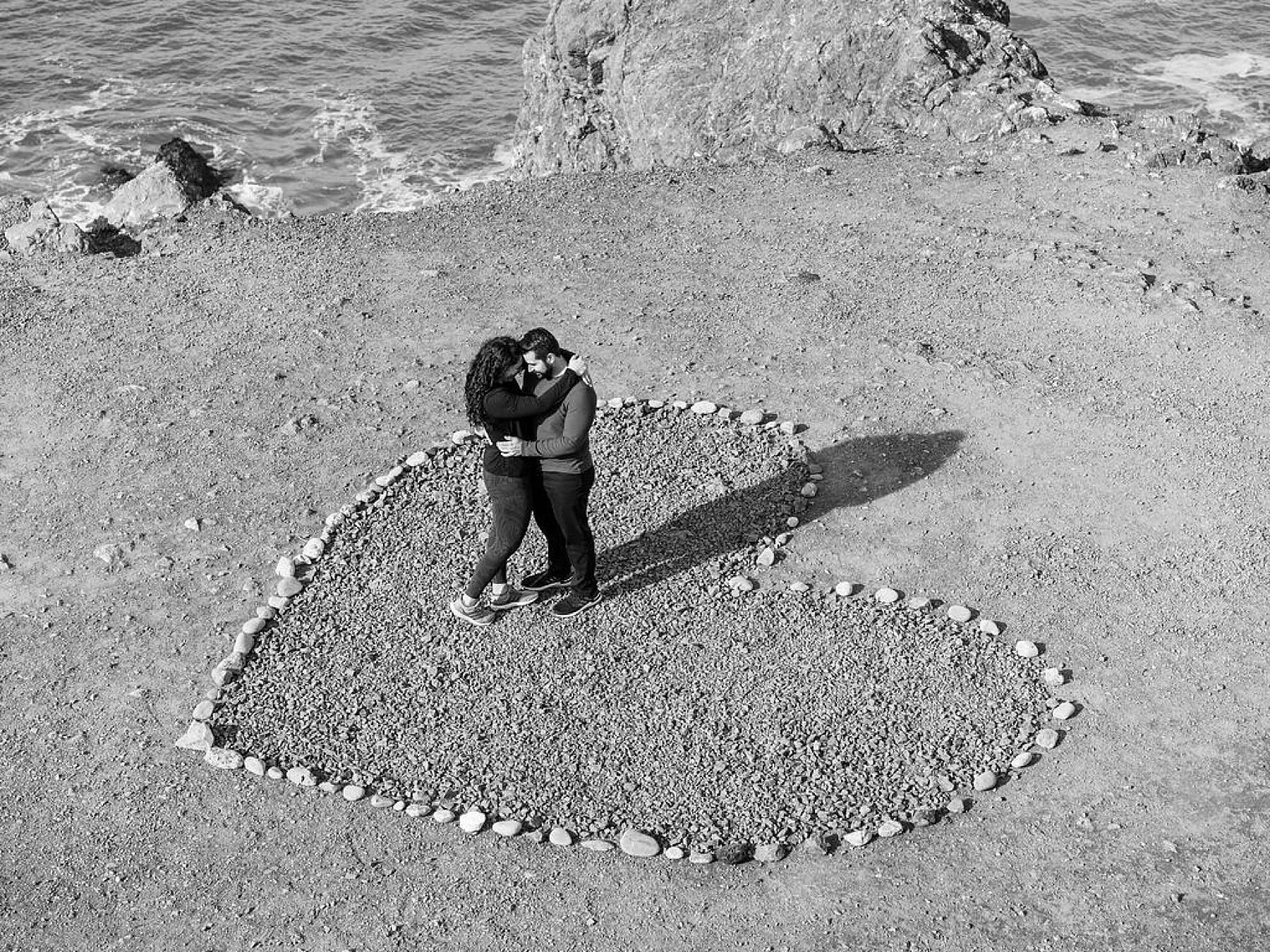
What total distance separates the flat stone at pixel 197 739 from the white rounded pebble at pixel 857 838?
4740 millimetres

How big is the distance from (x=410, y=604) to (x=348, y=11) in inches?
1217

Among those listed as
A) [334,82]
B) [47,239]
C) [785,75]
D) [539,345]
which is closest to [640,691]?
[539,345]

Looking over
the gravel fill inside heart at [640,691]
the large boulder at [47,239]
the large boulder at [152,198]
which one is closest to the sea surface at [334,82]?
the large boulder at [152,198]

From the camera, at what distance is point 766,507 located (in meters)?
12.1

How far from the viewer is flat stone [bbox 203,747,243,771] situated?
9.57m

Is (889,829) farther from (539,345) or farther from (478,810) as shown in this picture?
(539,345)

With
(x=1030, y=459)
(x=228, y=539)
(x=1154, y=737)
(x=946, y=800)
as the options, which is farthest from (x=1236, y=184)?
(x=228, y=539)

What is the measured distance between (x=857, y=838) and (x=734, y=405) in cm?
584

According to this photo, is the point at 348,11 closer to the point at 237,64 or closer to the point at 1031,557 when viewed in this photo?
the point at 237,64

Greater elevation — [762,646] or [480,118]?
[762,646]

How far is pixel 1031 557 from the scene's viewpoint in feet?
37.8

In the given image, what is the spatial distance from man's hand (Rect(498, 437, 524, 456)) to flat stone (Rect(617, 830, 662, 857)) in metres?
2.98

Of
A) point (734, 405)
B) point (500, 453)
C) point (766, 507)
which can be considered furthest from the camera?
point (734, 405)

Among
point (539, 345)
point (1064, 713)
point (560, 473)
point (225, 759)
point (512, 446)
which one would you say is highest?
point (539, 345)
